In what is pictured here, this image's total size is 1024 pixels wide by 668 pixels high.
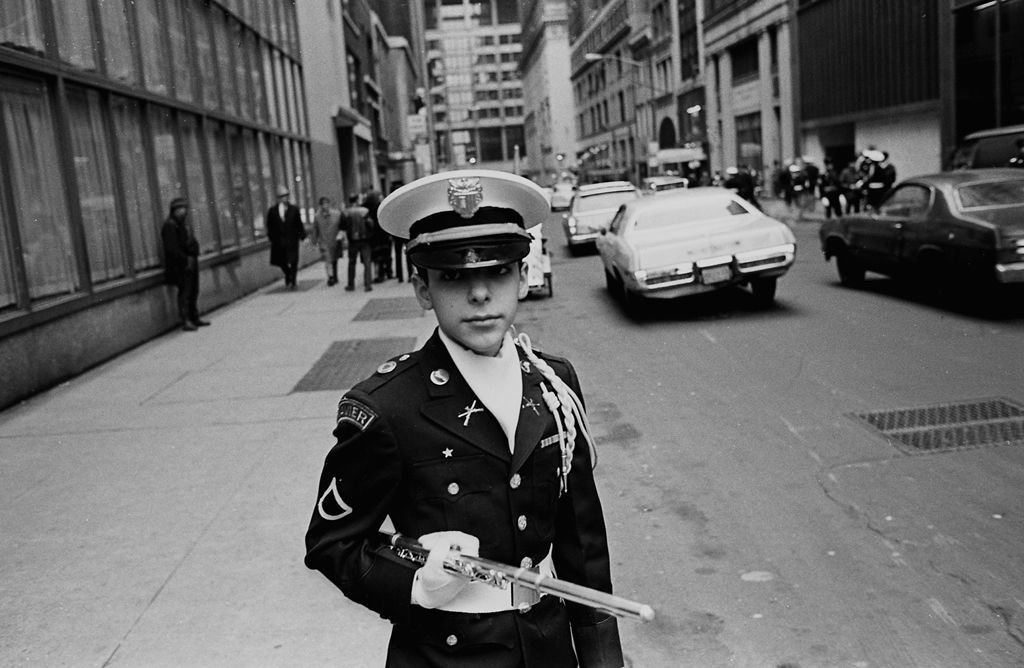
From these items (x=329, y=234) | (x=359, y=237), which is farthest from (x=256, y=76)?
(x=359, y=237)

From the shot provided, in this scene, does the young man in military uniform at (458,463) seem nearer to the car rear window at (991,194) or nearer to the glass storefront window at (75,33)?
the car rear window at (991,194)

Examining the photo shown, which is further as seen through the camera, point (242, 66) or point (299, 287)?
point (242, 66)

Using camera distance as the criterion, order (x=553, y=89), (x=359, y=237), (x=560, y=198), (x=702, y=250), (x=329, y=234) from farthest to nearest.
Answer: (x=553, y=89)
(x=560, y=198)
(x=329, y=234)
(x=359, y=237)
(x=702, y=250)

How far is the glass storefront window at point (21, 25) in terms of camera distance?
34.2 ft

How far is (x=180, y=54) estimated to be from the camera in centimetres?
1689

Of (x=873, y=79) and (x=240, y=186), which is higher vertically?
(x=873, y=79)

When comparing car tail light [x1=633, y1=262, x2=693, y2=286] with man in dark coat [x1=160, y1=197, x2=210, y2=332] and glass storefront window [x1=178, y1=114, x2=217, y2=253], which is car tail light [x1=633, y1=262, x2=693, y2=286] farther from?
glass storefront window [x1=178, y1=114, x2=217, y2=253]

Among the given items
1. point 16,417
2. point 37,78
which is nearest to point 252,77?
point 37,78

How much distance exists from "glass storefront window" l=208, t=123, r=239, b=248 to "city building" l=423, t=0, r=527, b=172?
163841 mm

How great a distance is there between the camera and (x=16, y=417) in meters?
9.05

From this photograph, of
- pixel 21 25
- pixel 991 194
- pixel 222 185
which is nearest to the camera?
pixel 21 25

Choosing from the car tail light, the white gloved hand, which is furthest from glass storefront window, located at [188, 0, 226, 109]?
the white gloved hand

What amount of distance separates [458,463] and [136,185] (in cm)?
1328

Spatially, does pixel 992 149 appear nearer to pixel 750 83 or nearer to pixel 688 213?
pixel 688 213
